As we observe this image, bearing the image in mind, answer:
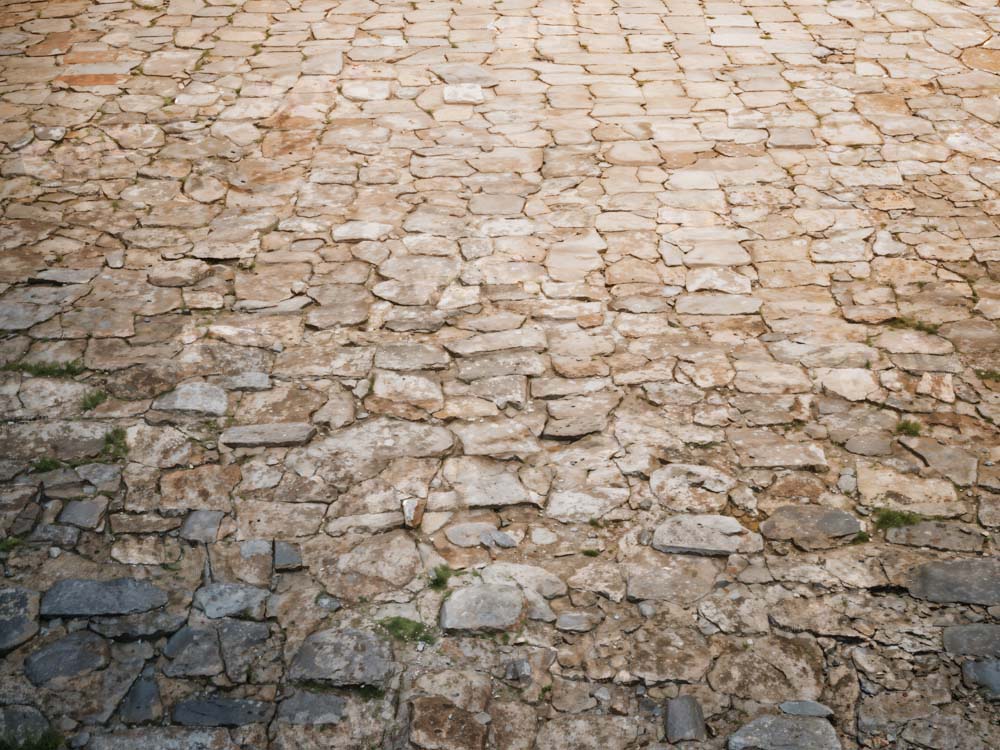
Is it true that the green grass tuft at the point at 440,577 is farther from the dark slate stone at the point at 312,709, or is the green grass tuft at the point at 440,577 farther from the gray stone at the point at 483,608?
the dark slate stone at the point at 312,709

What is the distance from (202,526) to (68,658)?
1.98 ft

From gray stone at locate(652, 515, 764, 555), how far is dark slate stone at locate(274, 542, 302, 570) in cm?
123

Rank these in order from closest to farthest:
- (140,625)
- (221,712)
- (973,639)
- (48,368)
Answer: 1. (221,712)
2. (973,639)
3. (140,625)
4. (48,368)

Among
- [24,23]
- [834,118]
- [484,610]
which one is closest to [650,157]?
[834,118]

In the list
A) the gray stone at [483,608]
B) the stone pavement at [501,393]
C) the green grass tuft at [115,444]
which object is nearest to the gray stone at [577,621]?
the stone pavement at [501,393]

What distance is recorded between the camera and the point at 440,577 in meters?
3.03

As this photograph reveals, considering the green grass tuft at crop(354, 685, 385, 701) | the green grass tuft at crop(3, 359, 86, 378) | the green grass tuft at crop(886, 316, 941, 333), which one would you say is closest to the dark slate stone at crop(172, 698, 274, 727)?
the green grass tuft at crop(354, 685, 385, 701)

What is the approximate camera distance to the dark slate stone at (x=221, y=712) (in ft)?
8.66

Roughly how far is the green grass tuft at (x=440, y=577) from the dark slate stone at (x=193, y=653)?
703 millimetres

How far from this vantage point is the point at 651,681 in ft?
8.94

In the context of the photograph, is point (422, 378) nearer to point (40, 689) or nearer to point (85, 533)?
point (85, 533)

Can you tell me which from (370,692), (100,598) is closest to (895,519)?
(370,692)

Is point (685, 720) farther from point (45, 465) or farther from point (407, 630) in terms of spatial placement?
point (45, 465)

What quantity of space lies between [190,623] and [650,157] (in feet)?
11.9
